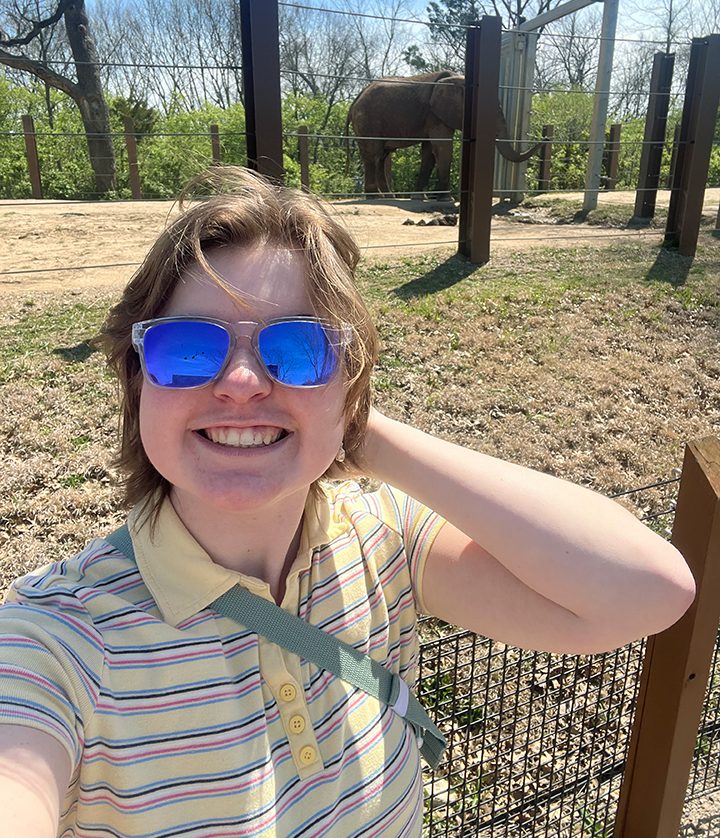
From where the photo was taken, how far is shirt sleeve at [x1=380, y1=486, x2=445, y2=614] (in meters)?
1.27

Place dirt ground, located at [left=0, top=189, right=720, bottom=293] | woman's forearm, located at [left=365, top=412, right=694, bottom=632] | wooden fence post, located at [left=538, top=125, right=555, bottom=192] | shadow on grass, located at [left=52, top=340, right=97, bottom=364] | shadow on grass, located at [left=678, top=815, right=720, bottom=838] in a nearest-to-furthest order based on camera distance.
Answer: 1. woman's forearm, located at [left=365, top=412, right=694, bottom=632]
2. shadow on grass, located at [left=678, top=815, right=720, bottom=838]
3. shadow on grass, located at [left=52, top=340, right=97, bottom=364]
4. dirt ground, located at [left=0, top=189, right=720, bottom=293]
5. wooden fence post, located at [left=538, top=125, right=555, bottom=192]

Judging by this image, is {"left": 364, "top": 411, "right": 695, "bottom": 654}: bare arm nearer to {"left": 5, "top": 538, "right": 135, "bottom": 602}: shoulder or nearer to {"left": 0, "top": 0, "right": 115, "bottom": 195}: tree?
{"left": 5, "top": 538, "right": 135, "bottom": 602}: shoulder

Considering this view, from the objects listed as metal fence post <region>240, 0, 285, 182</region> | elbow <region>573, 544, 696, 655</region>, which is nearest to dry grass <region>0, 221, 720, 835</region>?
elbow <region>573, 544, 696, 655</region>

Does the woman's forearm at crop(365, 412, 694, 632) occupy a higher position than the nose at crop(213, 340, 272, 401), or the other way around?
the nose at crop(213, 340, 272, 401)

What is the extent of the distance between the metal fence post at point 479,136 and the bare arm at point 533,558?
5299 mm

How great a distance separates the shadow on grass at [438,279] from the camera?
18.2 ft

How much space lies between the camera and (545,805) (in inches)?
83.0

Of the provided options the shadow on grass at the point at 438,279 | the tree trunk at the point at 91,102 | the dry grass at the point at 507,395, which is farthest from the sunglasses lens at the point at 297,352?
the tree trunk at the point at 91,102

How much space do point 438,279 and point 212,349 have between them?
5.05 metres

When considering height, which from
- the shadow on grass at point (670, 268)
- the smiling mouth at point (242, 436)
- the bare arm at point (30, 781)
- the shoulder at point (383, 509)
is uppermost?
Result: the smiling mouth at point (242, 436)

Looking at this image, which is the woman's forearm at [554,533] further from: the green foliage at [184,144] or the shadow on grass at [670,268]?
the green foliage at [184,144]

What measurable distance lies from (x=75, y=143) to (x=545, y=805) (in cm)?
1450

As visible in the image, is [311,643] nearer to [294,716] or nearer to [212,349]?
[294,716]

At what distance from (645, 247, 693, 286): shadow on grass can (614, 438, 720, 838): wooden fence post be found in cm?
515
